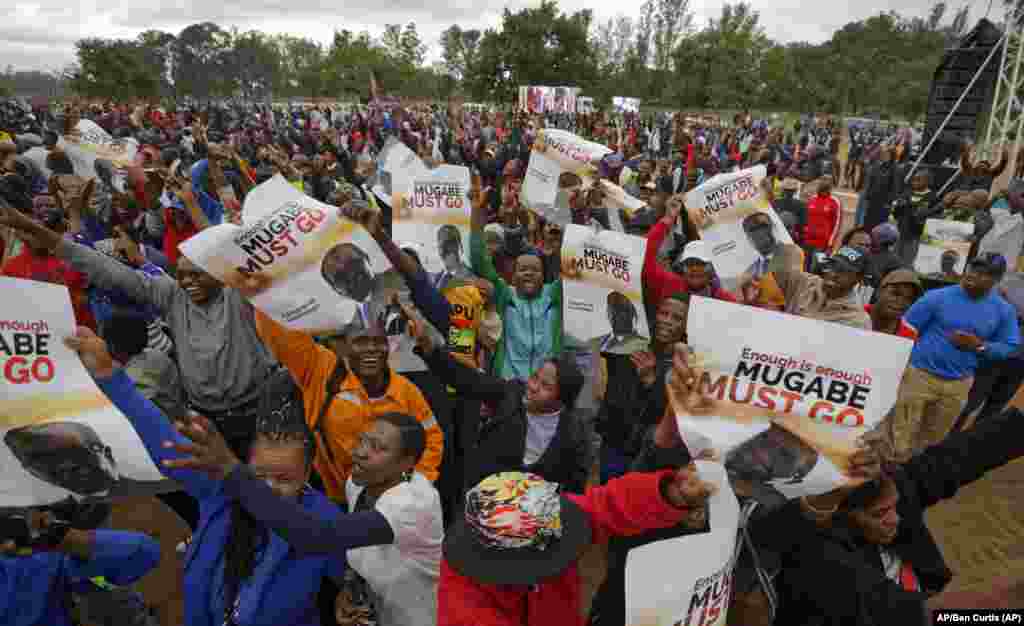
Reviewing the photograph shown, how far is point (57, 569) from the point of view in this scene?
182 centimetres

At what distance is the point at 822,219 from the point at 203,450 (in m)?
7.14

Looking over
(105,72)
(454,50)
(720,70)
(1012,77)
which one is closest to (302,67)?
(454,50)

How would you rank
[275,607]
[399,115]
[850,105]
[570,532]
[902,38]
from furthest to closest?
[902,38] → [850,105] → [399,115] → [275,607] → [570,532]

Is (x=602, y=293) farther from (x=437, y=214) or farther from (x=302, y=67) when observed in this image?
(x=302, y=67)

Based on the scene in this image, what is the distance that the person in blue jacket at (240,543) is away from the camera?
186 centimetres

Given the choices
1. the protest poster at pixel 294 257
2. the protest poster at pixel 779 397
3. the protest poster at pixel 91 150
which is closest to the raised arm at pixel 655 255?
the protest poster at pixel 294 257

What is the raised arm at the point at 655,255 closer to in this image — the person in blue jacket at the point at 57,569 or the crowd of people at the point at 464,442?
the crowd of people at the point at 464,442

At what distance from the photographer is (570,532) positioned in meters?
1.74

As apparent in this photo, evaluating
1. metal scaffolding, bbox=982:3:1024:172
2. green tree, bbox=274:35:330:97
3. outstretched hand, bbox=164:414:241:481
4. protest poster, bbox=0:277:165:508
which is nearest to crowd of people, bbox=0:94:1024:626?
outstretched hand, bbox=164:414:241:481

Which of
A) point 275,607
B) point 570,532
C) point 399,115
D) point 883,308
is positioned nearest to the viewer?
point 570,532

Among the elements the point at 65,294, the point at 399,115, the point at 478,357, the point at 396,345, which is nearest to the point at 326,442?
the point at 396,345

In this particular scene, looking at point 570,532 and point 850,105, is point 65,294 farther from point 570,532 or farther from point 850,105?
point 850,105

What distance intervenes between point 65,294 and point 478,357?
8.21ft

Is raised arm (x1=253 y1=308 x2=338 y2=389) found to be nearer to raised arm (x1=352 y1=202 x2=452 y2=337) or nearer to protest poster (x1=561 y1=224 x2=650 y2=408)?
raised arm (x1=352 y1=202 x2=452 y2=337)
